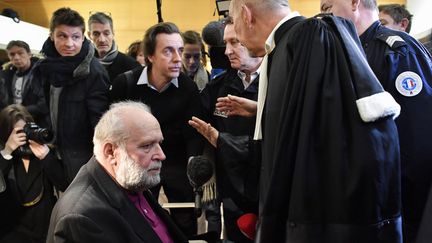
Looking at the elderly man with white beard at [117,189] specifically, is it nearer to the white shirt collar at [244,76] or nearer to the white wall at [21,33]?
the white shirt collar at [244,76]

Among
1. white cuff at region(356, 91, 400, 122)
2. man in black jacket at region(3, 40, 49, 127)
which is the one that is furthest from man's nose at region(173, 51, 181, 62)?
man in black jacket at region(3, 40, 49, 127)

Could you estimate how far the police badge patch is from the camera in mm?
1437

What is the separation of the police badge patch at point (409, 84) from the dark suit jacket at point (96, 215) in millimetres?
950

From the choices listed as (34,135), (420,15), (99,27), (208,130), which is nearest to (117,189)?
(208,130)

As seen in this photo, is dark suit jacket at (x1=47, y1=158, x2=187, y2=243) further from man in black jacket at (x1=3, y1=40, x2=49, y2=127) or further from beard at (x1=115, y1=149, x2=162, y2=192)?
man in black jacket at (x1=3, y1=40, x2=49, y2=127)

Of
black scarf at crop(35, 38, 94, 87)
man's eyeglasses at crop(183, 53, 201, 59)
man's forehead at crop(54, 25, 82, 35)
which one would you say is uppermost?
man's forehead at crop(54, 25, 82, 35)

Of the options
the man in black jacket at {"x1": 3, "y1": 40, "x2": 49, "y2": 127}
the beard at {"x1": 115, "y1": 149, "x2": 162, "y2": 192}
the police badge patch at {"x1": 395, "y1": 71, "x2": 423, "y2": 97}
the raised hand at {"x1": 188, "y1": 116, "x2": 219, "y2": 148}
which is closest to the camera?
the beard at {"x1": 115, "y1": 149, "x2": 162, "y2": 192}

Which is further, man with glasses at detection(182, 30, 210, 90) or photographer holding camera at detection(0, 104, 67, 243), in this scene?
man with glasses at detection(182, 30, 210, 90)

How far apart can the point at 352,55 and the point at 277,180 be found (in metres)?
0.36

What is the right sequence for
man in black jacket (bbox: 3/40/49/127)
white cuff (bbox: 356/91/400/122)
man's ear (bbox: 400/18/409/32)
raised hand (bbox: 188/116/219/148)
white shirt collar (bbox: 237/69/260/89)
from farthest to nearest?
man in black jacket (bbox: 3/40/49/127) → man's ear (bbox: 400/18/409/32) → white shirt collar (bbox: 237/69/260/89) → raised hand (bbox: 188/116/219/148) → white cuff (bbox: 356/91/400/122)

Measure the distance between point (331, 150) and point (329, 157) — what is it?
0.7 inches

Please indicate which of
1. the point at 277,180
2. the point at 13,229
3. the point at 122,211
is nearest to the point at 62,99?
the point at 13,229

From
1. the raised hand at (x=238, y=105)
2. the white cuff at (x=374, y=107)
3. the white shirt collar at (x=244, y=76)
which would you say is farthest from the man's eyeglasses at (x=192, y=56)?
the white cuff at (x=374, y=107)

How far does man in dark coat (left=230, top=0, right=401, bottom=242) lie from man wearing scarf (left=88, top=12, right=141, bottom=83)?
1.72 metres
